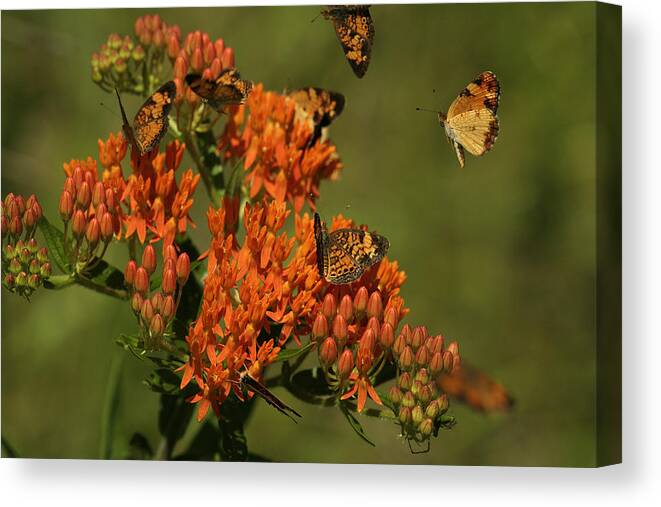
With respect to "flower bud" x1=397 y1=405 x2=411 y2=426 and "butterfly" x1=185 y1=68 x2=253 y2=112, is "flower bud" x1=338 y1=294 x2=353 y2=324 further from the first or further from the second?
"butterfly" x1=185 y1=68 x2=253 y2=112

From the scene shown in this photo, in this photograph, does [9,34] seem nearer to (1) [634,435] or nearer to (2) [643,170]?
(2) [643,170]

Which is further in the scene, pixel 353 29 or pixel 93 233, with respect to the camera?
pixel 353 29

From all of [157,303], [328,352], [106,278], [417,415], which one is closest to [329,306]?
[328,352]

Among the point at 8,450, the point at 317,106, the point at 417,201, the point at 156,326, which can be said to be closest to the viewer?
the point at 156,326

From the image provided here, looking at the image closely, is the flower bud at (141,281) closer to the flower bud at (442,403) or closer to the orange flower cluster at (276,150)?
the orange flower cluster at (276,150)

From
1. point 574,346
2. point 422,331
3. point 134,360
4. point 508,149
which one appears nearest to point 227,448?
point 134,360

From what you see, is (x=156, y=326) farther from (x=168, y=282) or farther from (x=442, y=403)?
(x=442, y=403)

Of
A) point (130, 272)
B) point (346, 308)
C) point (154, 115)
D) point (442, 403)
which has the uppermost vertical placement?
point (154, 115)
